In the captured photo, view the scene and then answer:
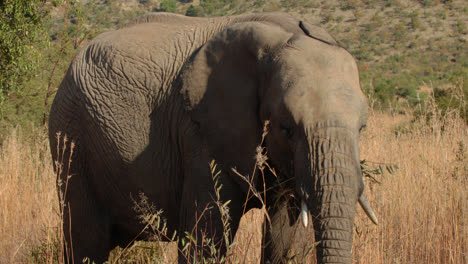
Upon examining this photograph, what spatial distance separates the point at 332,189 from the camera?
103 inches

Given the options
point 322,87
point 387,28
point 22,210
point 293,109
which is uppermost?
A: point 322,87

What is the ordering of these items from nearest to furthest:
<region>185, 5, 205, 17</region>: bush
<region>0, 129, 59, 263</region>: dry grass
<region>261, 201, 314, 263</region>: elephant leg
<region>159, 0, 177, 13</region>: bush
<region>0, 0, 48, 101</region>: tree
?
<region>261, 201, 314, 263</region>: elephant leg → <region>0, 129, 59, 263</region>: dry grass → <region>0, 0, 48, 101</region>: tree → <region>185, 5, 205, 17</region>: bush → <region>159, 0, 177, 13</region>: bush

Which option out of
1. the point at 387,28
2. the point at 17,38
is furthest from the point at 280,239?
the point at 387,28

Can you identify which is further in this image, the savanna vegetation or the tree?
the tree

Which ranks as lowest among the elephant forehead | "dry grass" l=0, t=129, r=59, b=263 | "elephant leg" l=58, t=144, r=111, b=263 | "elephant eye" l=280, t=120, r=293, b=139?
"dry grass" l=0, t=129, r=59, b=263

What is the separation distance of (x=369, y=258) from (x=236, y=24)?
6.25ft

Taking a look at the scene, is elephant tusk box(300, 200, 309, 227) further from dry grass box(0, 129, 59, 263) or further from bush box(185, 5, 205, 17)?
bush box(185, 5, 205, 17)

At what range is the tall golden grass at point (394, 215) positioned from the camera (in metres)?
4.52

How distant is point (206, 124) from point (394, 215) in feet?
8.92

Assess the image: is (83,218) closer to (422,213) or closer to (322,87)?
(322,87)

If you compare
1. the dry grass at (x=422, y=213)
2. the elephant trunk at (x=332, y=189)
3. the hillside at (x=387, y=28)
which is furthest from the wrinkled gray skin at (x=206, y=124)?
the hillside at (x=387, y=28)

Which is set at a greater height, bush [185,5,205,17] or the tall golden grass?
the tall golden grass

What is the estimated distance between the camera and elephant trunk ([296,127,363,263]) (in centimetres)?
259

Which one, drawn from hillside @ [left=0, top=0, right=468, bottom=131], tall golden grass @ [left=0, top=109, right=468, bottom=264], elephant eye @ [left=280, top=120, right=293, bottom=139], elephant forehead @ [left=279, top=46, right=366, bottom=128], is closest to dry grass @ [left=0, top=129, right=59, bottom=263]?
tall golden grass @ [left=0, top=109, right=468, bottom=264]
